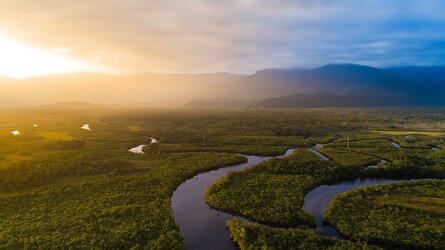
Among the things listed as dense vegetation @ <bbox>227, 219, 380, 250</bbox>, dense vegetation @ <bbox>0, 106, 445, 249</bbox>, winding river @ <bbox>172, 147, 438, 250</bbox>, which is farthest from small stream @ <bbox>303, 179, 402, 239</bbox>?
dense vegetation @ <bbox>227, 219, 380, 250</bbox>

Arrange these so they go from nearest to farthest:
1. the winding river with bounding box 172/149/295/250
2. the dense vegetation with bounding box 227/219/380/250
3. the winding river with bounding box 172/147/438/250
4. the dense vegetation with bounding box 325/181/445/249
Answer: the dense vegetation with bounding box 227/219/380/250, the dense vegetation with bounding box 325/181/445/249, the winding river with bounding box 172/149/295/250, the winding river with bounding box 172/147/438/250

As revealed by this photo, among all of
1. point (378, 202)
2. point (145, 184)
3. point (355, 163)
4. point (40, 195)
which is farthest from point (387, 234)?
point (40, 195)

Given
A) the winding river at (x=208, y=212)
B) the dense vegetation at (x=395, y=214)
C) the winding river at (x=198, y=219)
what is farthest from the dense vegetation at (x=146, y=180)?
the dense vegetation at (x=395, y=214)

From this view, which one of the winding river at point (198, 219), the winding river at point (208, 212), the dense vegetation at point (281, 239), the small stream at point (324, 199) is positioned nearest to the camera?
the dense vegetation at point (281, 239)

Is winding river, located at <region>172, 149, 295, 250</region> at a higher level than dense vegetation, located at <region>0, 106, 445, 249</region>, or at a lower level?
lower

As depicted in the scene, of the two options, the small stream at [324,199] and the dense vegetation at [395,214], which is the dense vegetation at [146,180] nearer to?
the small stream at [324,199]

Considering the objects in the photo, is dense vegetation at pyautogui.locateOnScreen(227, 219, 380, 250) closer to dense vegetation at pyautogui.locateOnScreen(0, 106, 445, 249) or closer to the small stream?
the small stream

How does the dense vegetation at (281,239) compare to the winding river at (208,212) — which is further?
the winding river at (208,212)

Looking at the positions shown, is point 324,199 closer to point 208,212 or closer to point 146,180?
point 208,212
